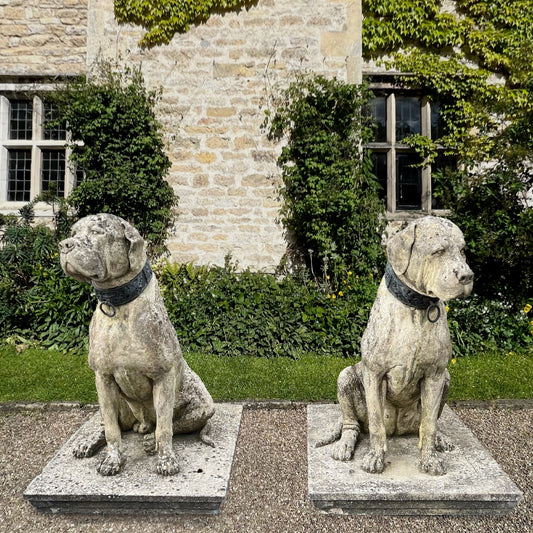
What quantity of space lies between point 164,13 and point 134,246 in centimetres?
684

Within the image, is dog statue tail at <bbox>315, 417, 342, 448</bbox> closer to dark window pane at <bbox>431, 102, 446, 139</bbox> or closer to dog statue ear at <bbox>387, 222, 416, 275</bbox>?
dog statue ear at <bbox>387, 222, 416, 275</bbox>

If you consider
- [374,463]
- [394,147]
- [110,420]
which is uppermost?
[394,147]

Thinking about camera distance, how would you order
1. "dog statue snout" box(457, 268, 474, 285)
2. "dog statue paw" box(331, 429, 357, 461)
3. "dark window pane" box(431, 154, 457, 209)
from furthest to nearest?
"dark window pane" box(431, 154, 457, 209) → "dog statue paw" box(331, 429, 357, 461) → "dog statue snout" box(457, 268, 474, 285)

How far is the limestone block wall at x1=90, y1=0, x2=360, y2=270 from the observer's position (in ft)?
25.4

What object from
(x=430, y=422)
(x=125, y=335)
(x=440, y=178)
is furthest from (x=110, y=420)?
(x=440, y=178)

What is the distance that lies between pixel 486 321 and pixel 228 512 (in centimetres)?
458

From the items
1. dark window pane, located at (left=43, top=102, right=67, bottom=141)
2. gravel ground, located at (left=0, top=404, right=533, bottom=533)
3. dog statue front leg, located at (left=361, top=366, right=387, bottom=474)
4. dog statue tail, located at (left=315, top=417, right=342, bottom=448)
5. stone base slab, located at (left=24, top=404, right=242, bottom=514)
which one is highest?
dark window pane, located at (left=43, top=102, right=67, bottom=141)

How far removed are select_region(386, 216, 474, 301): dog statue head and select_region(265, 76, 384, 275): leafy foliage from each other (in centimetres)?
469

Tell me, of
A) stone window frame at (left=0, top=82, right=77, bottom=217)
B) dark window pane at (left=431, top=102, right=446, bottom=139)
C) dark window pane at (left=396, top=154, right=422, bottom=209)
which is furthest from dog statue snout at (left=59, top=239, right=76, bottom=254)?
dark window pane at (left=431, top=102, right=446, bottom=139)

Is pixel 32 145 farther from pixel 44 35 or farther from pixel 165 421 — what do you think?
pixel 165 421

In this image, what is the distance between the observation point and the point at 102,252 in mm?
2279

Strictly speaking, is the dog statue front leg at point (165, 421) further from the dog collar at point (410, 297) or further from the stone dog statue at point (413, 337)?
the dog collar at point (410, 297)

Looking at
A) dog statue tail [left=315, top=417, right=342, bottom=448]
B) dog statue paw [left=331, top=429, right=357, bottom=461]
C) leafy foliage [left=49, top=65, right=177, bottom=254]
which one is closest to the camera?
dog statue paw [left=331, top=429, right=357, bottom=461]

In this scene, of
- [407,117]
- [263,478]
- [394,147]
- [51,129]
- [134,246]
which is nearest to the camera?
[134,246]
